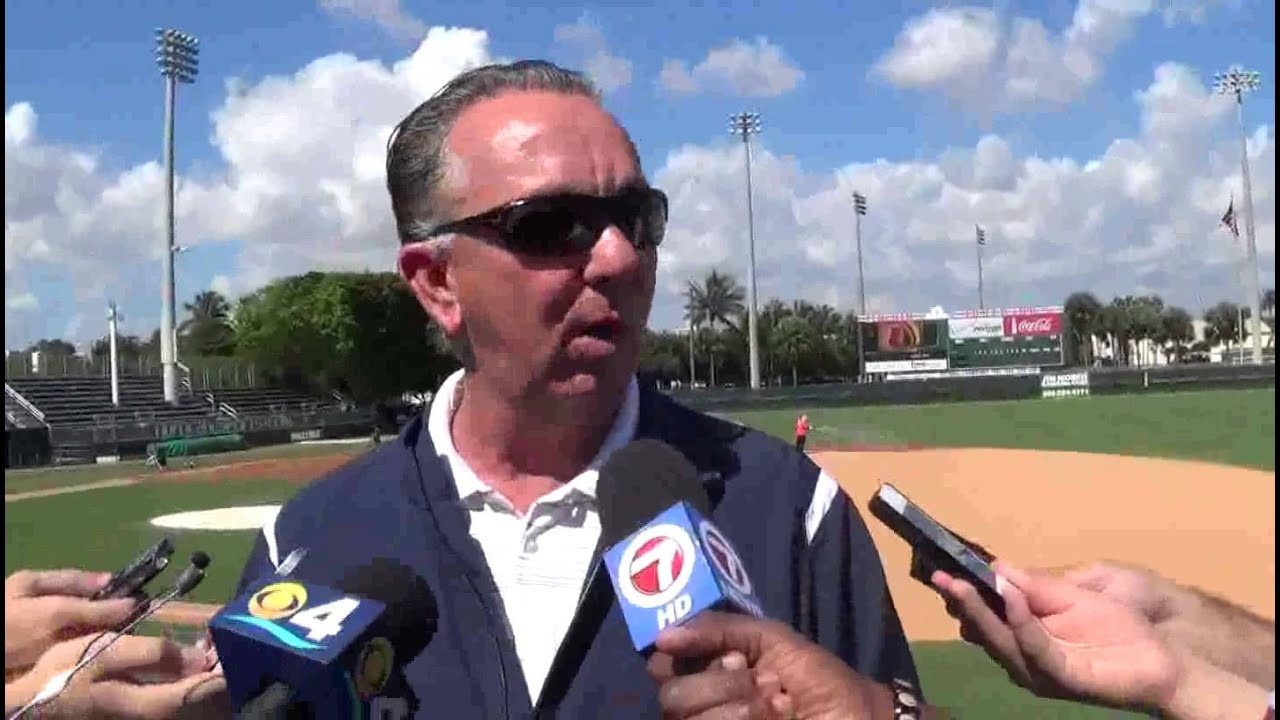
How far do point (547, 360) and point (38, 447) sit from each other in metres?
30.5

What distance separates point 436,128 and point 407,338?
4819 cm

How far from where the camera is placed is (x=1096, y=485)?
54.9ft

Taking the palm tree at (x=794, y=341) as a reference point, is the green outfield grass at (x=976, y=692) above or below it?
below

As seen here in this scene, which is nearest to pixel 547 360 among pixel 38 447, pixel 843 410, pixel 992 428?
pixel 992 428

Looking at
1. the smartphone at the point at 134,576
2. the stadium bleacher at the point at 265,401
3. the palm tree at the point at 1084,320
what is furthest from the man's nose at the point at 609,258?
the palm tree at the point at 1084,320

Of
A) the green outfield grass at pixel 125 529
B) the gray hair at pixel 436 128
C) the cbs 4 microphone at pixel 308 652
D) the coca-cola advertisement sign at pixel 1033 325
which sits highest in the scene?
the coca-cola advertisement sign at pixel 1033 325

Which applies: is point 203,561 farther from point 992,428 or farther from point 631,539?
point 992,428

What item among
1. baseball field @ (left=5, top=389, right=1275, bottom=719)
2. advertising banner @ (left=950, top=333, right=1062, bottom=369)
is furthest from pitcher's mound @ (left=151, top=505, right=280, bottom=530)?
advertising banner @ (left=950, top=333, right=1062, bottom=369)

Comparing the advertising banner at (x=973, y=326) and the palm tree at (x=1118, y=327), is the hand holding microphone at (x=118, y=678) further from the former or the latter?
the palm tree at (x=1118, y=327)

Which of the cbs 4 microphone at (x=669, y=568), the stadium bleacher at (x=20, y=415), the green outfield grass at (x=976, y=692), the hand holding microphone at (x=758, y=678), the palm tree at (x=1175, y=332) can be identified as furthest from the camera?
the palm tree at (x=1175, y=332)

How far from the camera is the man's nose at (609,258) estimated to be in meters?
2.17

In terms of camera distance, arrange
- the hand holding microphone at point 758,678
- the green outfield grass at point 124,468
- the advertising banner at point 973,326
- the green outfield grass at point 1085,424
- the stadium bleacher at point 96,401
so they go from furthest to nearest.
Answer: the advertising banner at point 973,326 < the stadium bleacher at point 96,401 < the green outfield grass at point 124,468 < the green outfield grass at point 1085,424 < the hand holding microphone at point 758,678

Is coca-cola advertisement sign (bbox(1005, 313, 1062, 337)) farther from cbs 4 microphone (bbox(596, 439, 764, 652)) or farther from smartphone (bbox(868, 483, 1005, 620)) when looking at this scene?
cbs 4 microphone (bbox(596, 439, 764, 652))

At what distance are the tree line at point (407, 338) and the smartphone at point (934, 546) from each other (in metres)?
22.6
